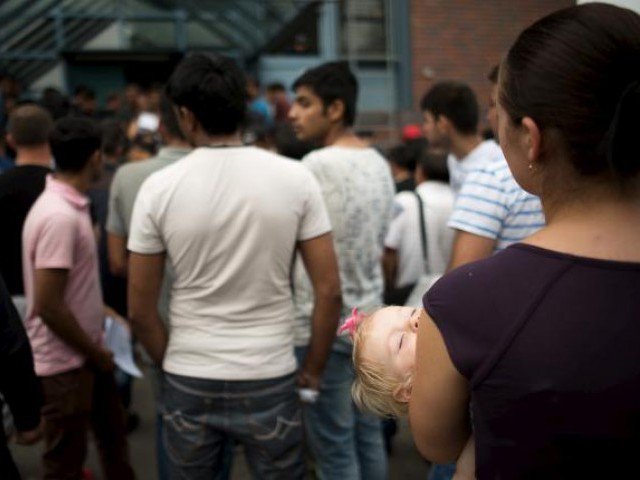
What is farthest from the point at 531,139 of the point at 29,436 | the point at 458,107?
the point at 458,107

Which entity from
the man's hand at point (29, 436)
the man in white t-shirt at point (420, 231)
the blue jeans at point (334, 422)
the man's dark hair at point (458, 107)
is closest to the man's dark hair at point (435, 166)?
the man in white t-shirt at point (420, 231)

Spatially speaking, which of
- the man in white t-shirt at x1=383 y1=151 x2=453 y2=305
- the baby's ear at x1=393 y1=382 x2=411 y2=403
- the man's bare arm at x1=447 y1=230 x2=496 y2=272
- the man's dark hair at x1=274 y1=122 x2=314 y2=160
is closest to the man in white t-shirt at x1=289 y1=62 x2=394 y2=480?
the man in white t-shirt at x1=383 y1=151 x2=453 y2=305

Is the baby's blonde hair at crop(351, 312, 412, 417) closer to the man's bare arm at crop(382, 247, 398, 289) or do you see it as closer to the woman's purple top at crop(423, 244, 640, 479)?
the woman's purple top at crop(423, 244, 640, 479)

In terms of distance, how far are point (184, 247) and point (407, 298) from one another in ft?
5.48

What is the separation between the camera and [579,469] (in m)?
1.22

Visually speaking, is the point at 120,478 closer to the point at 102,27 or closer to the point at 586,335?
the point at 586,335

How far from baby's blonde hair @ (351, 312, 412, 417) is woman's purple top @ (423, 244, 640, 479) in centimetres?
45

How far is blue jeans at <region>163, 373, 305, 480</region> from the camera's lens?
8.63 feet

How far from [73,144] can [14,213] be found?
0.45 meters

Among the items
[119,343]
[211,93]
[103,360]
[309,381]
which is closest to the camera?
[211,93]

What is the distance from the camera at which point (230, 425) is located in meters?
2.64

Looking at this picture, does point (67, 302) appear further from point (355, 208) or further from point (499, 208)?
point (499, 208)

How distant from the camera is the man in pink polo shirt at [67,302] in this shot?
3170mm

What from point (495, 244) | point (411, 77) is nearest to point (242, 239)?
point (495, 244)
